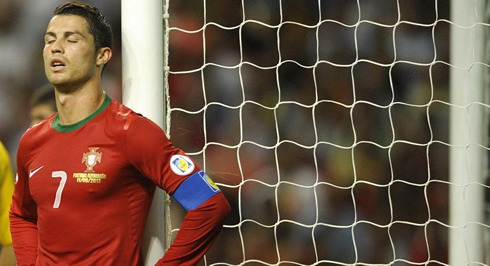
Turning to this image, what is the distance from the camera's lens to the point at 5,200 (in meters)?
2.10

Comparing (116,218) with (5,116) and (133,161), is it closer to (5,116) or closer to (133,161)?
(133,161)

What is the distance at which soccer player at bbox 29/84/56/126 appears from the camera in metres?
2.24

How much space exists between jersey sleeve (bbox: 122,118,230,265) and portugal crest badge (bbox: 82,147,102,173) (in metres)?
0.06

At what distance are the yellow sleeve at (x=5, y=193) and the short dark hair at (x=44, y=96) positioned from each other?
0.66ft

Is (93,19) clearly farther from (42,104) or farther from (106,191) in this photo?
(42,104)

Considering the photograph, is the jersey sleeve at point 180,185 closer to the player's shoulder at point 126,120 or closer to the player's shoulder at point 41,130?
the player's shoulder at point 126,120

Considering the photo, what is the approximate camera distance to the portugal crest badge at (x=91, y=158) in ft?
4.68

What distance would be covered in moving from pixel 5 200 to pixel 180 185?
87 cm

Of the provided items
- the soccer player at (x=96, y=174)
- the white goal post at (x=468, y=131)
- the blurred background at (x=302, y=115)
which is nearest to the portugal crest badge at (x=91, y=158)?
the soccer player at (x=96, y=174)

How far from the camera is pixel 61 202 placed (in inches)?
56.6

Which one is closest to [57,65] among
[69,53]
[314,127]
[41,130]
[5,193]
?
[69,53]

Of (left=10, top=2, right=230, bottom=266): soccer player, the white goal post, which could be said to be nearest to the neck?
(left=10, top=2, right=230, bottom=266): soccer player

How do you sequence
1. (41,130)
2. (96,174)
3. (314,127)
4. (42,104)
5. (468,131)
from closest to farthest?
1. (96,174)
2. (41,130)
3. (468,131)
4. (42,104)
5. (314,127)

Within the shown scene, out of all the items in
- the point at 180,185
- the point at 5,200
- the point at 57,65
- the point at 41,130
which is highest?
the point at 57,65
